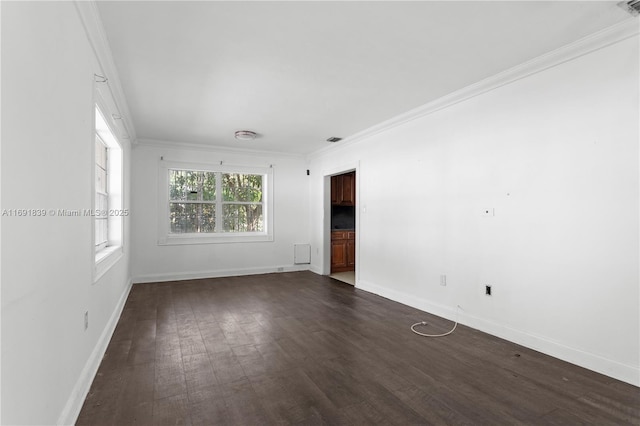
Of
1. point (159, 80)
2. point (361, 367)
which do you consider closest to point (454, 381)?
point (361, 367)

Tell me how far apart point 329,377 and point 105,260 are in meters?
2.44

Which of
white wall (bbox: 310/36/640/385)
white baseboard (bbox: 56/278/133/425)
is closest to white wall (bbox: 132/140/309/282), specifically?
white baseboard (bbox: 56/278/133/425)

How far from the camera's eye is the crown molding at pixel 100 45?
214 cm

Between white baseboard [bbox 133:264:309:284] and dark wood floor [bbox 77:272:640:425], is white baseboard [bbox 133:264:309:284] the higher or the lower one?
the higher one

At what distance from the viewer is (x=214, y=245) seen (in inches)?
256

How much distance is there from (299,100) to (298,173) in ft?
11.0

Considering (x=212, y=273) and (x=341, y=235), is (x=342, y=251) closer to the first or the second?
(x=341, y=235)

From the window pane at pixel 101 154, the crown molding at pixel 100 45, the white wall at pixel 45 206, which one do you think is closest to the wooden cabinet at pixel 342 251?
the window pane at pixel 101 154

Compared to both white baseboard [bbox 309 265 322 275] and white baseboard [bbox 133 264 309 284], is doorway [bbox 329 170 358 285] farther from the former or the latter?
white baseboard [bbox 133 264 309 284]

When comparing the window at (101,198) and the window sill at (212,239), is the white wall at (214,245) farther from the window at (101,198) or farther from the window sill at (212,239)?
the window at (101,198)

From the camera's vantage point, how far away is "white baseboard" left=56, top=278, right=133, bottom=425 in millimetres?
1853

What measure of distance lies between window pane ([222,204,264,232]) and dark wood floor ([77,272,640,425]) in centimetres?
294

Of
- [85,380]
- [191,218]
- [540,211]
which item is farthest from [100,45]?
[191,218]

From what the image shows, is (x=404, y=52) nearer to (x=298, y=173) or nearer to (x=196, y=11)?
(x=196, y=11)
